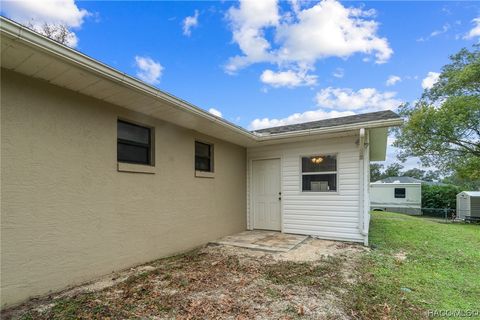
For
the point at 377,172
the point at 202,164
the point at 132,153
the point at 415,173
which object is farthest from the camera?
the point at 415,173

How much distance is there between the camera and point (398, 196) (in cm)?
1861

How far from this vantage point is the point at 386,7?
6480 mm

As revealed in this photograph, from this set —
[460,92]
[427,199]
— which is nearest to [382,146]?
[460,92]

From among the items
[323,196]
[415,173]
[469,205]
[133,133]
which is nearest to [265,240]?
[323,196]

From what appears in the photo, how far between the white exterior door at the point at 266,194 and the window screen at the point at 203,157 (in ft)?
5.84

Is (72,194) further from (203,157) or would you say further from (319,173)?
(319,173)

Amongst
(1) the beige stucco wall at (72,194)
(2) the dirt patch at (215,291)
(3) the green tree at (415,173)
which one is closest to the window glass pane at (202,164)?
(1) the beige stucco wall at (72,194)

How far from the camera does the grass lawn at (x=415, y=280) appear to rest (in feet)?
9.18

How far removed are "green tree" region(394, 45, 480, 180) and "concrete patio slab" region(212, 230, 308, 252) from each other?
42.3 feet

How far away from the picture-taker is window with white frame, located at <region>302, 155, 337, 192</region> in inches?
248

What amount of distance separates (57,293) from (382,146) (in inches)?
330

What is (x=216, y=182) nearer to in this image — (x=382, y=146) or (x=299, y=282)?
(x=299, y=282)

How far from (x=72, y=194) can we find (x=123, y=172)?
81 centimetres

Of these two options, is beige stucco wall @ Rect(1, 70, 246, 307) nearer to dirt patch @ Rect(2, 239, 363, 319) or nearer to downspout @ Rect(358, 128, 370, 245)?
dirt patch @ Rect(2, 239, 363, 319)
